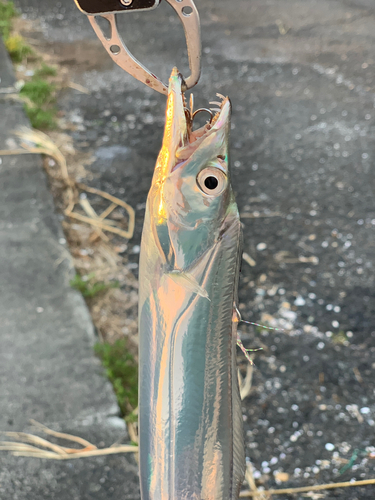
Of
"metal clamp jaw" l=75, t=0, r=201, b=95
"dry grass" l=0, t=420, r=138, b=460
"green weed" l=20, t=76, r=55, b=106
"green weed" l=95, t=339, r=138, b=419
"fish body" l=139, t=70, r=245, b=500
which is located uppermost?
"green weed" l=20, t=76, r=55, b=106

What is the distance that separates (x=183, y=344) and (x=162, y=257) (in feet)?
0.44

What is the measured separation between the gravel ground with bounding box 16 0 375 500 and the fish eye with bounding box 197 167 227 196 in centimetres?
133

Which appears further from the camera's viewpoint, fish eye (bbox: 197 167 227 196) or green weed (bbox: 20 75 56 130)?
green weed (bbox: 20 75 56 130)

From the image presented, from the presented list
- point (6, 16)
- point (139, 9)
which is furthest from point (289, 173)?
point (6, 16)

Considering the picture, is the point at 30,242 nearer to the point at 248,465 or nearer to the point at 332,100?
the point at 248,465

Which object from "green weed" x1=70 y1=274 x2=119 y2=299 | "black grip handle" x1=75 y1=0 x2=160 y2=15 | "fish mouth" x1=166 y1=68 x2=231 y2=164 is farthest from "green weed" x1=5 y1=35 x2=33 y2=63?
"fish mouth" x1=166 y1=68 x2=231 y2=164

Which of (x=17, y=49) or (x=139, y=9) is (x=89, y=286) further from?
(x=17, y=49)

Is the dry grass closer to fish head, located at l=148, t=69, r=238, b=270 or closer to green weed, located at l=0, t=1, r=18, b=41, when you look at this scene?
fish head, located at l=148, t=69, r=238, b=270

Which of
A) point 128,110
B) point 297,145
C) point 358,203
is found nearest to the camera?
point 358,203

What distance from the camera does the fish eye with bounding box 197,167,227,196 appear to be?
2.20 ft

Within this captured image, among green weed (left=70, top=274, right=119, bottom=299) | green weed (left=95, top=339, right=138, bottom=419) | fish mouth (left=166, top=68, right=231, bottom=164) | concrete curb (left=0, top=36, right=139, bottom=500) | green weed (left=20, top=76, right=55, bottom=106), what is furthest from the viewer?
green weed (left=20, top=76, right=55, bottom=106)

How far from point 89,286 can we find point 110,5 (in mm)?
1657

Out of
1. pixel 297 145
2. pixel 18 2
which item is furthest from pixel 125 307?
pixel 18 2

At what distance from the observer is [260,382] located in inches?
75.6
